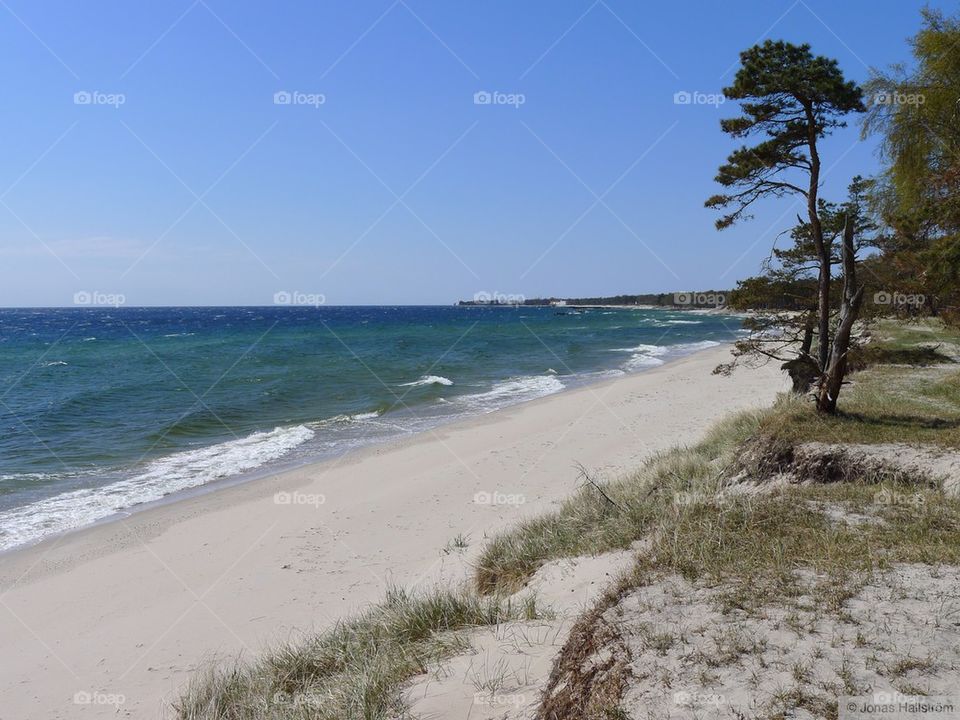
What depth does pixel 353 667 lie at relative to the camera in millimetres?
4855

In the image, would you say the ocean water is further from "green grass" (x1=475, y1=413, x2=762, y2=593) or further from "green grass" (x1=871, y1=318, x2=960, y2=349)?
"green grass" (x1=871, y1=318, x2=960, y2=349)

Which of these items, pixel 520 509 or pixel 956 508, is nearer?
pixel 956 508

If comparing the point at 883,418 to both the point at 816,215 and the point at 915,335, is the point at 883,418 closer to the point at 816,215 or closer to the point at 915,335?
the point at 816,215

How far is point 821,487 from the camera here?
23.7 feet

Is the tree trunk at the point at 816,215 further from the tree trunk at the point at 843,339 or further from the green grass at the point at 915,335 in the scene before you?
the green grass at the point at 915,335

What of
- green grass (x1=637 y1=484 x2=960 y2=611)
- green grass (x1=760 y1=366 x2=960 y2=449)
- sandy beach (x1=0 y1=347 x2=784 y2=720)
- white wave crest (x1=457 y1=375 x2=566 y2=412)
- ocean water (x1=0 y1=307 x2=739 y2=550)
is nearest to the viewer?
green grass (x1=637 y1=484 x2=960 y2=611)

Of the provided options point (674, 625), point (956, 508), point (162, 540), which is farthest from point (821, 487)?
point (162, 540)

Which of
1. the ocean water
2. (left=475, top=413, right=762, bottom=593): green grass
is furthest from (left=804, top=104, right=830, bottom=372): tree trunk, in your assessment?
the ocean water

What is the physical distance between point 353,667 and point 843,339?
8480mm

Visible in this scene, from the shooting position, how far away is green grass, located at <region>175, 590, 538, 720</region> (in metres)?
4.23

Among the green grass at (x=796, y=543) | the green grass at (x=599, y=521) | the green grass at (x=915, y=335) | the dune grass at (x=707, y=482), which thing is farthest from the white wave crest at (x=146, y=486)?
the green grass at (x=915, y=335)

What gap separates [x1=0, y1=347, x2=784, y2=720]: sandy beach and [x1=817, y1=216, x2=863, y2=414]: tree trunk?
4096 millimetres

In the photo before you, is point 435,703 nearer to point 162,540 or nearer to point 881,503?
point 881,503

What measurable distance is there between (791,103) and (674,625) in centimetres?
1035
